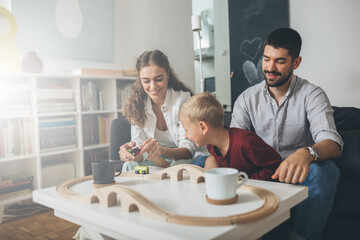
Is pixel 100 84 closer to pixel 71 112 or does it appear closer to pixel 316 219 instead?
pixel 71 112

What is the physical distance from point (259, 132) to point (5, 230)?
1729 mm

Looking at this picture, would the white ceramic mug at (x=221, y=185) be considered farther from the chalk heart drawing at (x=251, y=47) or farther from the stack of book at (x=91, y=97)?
the chalk heart drawing at (x=251, y=47)

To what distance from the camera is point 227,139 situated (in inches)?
51.9

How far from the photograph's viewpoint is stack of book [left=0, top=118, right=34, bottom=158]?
2.33m

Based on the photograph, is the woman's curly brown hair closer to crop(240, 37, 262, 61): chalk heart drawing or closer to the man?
the man

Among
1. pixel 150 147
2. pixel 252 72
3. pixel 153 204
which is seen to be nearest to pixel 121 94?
pixel 252 72

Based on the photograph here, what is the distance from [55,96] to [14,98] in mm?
323

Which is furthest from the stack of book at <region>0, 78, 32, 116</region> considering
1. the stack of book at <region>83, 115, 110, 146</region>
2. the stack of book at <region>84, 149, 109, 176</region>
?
the stack of book at <region>84, 149, 109, 176</region>

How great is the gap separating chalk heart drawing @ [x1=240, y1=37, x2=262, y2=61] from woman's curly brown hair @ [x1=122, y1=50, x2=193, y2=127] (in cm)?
212

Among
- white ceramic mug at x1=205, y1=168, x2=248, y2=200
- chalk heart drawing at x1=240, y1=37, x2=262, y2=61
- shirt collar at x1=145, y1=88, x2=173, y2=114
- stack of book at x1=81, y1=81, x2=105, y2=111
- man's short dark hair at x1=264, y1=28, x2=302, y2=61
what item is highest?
chalk heart drawing at x1=240, y1=37, x2=262, y2=61

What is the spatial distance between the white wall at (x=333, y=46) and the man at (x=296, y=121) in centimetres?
176

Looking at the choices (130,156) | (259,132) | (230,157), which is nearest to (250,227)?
(230,157)

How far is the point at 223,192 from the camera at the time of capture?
844 millimetres

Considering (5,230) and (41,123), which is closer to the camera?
(5,230)
